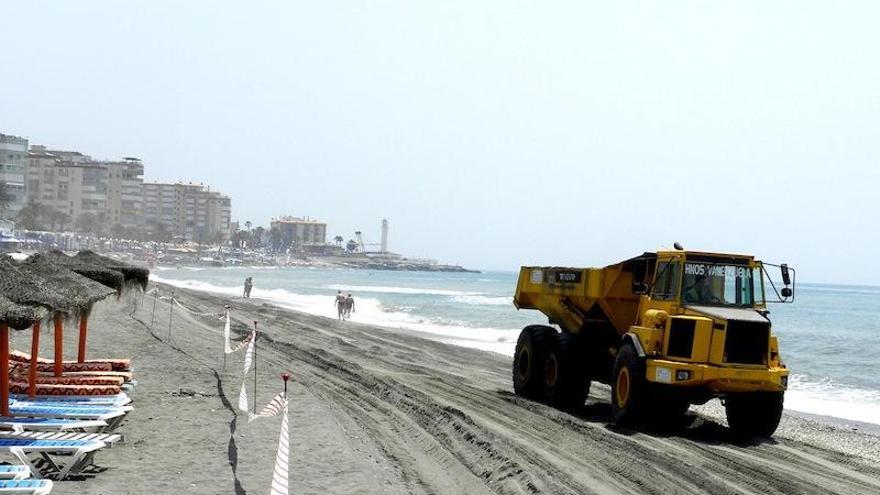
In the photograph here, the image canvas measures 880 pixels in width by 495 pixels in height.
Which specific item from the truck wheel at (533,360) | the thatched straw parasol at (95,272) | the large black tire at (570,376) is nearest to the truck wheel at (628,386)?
the large black tire at (570,376)

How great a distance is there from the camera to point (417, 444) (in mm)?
12680

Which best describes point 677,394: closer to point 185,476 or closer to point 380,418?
point 380,418

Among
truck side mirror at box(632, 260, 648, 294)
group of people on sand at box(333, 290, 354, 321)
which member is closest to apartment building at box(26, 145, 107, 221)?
group of people on sand at box(333, 290, 354, 321)

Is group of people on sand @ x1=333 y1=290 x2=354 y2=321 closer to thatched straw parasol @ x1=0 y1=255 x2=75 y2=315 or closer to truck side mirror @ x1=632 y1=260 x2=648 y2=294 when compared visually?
truck side mirror @ x1=632 y1=260 x2=648 y2=294

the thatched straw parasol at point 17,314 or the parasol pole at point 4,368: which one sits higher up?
the thatched straw parasol at point 17,314

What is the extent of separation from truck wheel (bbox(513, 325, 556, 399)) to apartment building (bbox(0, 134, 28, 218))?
97.3 metres

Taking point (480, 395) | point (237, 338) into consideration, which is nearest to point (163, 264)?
point (237, 338)

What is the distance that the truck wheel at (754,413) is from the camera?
14.2 metres

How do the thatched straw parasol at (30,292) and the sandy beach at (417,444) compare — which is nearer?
the sandy beach at (417,444)

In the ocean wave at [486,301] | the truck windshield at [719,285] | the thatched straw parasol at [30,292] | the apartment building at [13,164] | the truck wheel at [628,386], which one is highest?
the apartment building at [13,164]

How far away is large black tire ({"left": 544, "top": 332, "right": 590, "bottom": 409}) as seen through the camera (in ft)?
53.4

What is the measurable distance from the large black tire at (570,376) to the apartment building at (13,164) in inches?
3886

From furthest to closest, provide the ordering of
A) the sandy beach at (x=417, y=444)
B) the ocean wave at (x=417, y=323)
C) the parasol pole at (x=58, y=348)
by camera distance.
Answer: the ocean wave at (x=417, y=323) < the parasol pole at (x=58, y=348) < the sandy beach at (x=417, y=444)

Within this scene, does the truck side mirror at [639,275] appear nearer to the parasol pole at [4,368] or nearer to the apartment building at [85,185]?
the parasol pole at [4,368]
